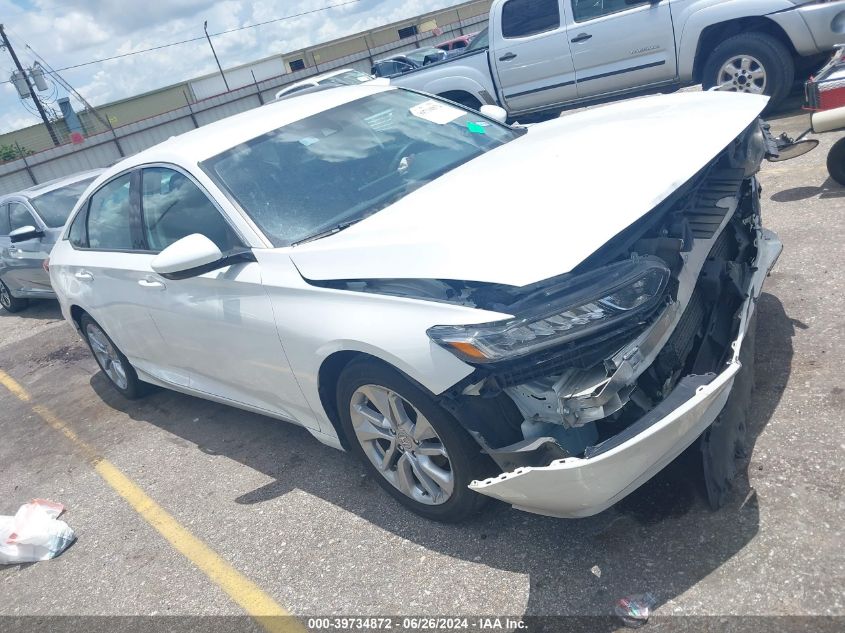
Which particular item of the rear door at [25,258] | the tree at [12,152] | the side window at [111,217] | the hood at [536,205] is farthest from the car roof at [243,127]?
the tree at [12,152]

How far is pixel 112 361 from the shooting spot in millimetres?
5547

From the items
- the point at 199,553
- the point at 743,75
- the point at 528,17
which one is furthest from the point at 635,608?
the point at 528,17

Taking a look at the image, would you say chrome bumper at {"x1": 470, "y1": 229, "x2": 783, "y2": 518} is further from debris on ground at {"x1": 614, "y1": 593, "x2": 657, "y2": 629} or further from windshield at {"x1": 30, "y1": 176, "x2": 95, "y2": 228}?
windshield at {"x1": 30, "y1": 176, "x2": 95, "y2": 228}

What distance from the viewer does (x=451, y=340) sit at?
2480 mm

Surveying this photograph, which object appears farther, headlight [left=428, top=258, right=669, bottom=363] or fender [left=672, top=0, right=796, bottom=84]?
fender [left=672, top=0, right=796, bottom=84]

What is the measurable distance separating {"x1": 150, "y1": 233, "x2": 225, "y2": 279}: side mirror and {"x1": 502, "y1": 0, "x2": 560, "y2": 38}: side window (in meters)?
7.49

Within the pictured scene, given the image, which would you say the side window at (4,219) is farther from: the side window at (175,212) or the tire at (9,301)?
the side window at (175,212)

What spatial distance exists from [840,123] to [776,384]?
8.59 ft

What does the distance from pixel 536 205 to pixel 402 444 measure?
113 centimetres

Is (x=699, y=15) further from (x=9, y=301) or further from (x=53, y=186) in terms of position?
(x=9, y=301)

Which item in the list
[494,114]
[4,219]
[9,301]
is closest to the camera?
[494,114]

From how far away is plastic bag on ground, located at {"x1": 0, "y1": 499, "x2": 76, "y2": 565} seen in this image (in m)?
3.81

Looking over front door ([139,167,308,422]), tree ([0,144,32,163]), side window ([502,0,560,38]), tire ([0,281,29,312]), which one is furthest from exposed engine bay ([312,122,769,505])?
tree ([0,144,32,163])

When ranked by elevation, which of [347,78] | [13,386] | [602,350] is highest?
[347,78]
